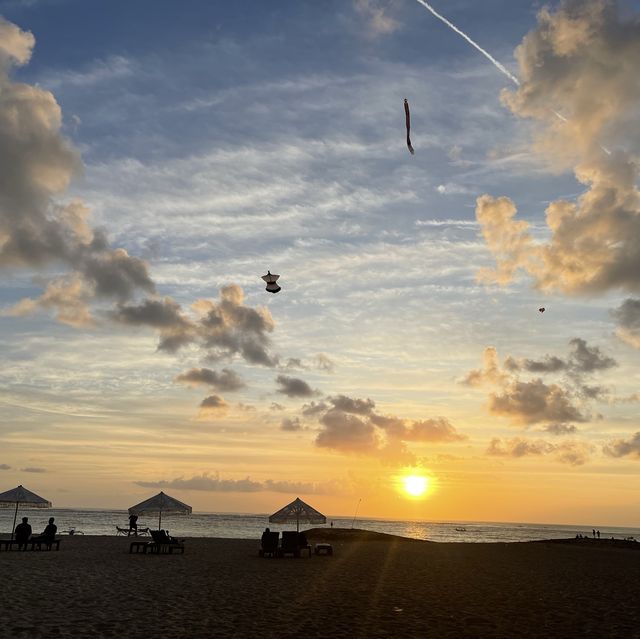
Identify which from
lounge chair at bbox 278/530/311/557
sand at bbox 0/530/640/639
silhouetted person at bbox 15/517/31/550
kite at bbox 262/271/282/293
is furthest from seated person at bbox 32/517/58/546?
kite at bbox 262/271/282/293

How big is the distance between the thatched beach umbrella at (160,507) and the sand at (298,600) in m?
5.35

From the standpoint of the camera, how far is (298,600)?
1411cm

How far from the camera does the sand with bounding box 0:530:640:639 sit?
35.2 ft

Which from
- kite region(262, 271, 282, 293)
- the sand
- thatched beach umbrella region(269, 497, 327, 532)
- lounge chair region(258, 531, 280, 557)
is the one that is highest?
kite region(262, 271, 282, 293)

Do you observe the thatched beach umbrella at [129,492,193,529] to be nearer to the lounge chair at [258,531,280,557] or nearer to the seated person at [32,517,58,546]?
the seated person at [32,517,58,546]

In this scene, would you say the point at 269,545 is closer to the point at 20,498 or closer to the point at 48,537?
the point at 48,537

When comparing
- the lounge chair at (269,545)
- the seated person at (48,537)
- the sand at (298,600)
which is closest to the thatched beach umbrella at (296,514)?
the lounge chair at (269,545)

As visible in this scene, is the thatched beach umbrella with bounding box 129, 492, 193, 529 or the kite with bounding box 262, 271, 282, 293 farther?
the thatched beach umbrella with bounding box 129, 492, 193, 529

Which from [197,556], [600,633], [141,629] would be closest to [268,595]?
[141,629]

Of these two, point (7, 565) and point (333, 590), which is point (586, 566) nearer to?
point (333, 590)

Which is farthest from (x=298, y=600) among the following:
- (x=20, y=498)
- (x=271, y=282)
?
(x=20, y=498)

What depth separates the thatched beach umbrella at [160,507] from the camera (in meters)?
29.8

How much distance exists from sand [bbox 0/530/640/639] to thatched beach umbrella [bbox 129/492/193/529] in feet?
17.6

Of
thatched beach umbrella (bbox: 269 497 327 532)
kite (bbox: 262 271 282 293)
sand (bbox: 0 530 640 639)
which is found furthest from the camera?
thatched beach umbrella (bbox: 269 497 327 532)
